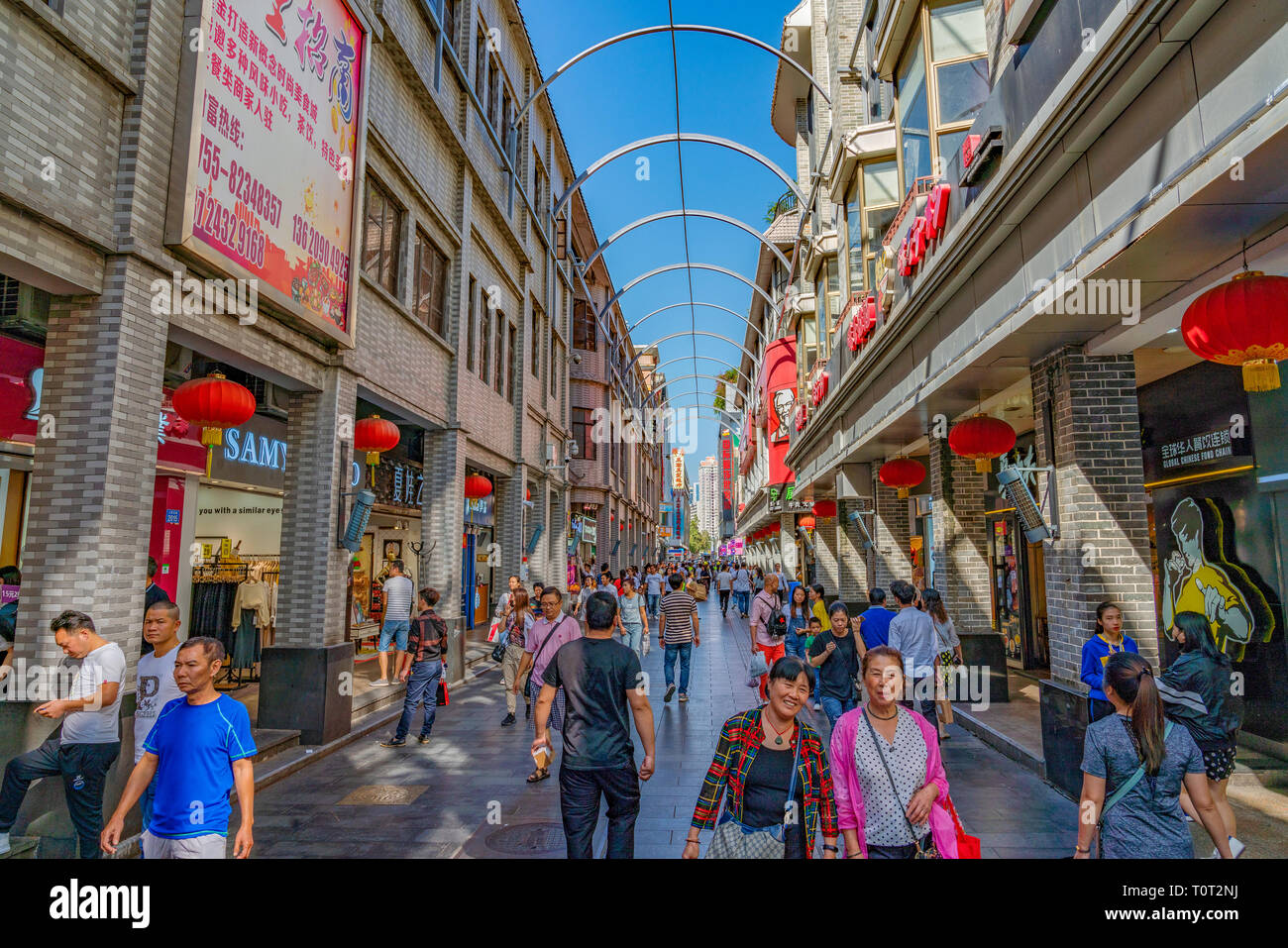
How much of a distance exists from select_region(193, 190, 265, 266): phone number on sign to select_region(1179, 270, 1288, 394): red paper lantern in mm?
7868

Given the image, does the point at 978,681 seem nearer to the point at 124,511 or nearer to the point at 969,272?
the point at 969,272

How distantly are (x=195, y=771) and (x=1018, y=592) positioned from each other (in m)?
13.1

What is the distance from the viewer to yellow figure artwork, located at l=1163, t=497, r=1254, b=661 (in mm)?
7648

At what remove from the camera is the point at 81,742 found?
4711 millimetres

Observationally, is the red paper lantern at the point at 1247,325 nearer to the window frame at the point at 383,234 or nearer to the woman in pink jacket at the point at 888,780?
the woman in pink jacket at the point at 888,780

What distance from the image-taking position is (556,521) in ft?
74.1

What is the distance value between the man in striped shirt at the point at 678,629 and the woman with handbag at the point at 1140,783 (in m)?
7.48

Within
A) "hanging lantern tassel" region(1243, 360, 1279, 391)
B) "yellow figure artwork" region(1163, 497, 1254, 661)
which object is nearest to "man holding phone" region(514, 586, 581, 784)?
"hanging lantern tassel" region(1243, 360, 1279, 391)

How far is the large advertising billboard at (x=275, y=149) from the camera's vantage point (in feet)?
20.7

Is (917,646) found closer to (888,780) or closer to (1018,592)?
(888,780)

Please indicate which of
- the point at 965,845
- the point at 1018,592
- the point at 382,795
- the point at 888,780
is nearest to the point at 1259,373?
the point at 965,845

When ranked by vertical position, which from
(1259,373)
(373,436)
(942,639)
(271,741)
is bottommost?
(271,741)

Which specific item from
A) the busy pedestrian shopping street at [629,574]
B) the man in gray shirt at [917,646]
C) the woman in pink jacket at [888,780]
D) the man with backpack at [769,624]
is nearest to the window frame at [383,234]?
the busy pedestrian shopping street at [629,574]

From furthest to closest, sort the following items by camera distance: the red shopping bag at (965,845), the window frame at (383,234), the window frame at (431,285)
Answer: the window frame at (431,285) < the window frame at (383,234) < the red shopping bag at (965,845)
